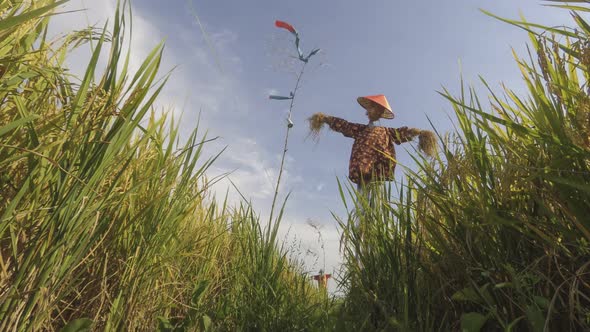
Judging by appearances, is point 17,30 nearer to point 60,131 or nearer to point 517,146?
point 60,131

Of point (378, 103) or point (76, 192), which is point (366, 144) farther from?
point (76, 192)

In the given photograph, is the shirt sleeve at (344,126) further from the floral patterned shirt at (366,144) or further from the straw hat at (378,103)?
the straw hat at (378,103)

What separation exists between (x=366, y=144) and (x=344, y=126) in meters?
0.36

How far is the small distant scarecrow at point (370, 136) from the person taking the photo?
3885mm

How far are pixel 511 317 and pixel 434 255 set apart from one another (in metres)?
0.29

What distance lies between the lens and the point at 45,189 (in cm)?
91

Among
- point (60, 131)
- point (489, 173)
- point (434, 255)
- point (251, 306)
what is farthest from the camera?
point (251, 306)

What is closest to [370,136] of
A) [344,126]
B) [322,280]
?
[344,126]

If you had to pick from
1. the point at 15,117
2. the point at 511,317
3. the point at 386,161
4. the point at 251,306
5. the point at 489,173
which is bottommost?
the point at 511,317

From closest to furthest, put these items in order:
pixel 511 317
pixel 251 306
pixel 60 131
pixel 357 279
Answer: pixel 60 131 < pixel 511 317 < pixel 357 279 < pixel 251 306

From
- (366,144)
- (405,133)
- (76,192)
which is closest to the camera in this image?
(76,192)

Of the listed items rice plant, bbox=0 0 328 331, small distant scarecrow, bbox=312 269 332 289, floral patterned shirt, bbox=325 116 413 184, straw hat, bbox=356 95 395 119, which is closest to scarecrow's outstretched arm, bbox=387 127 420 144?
floral patterned shirt, bbox=325 116 413 184

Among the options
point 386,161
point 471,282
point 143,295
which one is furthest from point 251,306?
point 386,161

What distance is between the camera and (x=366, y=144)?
3.94 metres
